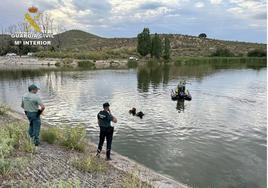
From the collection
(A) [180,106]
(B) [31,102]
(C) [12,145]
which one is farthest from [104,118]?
(A) [180,106]

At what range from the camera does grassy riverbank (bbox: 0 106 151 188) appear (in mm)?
8703

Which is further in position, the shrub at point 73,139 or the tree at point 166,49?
the tree at point 166,49

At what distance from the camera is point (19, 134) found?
1252 cm

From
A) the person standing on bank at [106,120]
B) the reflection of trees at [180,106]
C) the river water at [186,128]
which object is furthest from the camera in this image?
the reflection of trees at [180,106]

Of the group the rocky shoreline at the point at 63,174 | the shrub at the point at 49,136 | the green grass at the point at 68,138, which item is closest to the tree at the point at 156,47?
the green grass at the point at 68,138

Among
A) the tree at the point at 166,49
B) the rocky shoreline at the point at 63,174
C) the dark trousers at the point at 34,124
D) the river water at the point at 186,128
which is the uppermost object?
the tree at the point at 166,49

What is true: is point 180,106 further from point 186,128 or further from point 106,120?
point 106,120

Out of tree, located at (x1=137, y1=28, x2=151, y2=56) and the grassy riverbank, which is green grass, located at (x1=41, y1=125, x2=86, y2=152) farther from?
tree, located at (x1=137, y1=28, x2=151, y2=56)

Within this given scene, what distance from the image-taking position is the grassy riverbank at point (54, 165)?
28.6ft

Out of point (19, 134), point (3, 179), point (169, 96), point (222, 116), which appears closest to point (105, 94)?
point (169, 96)

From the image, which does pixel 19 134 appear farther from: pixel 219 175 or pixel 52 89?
pixel 52 89

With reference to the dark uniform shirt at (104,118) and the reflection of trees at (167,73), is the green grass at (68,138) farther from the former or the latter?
the reflection of trees at (167,73)

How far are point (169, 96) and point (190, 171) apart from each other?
20.2m

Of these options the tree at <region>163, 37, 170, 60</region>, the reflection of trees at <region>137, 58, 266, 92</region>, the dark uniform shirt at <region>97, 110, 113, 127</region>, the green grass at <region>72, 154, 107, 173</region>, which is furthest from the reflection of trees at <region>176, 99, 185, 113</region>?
the tree at <region>163, 37, 170, 60</region>
